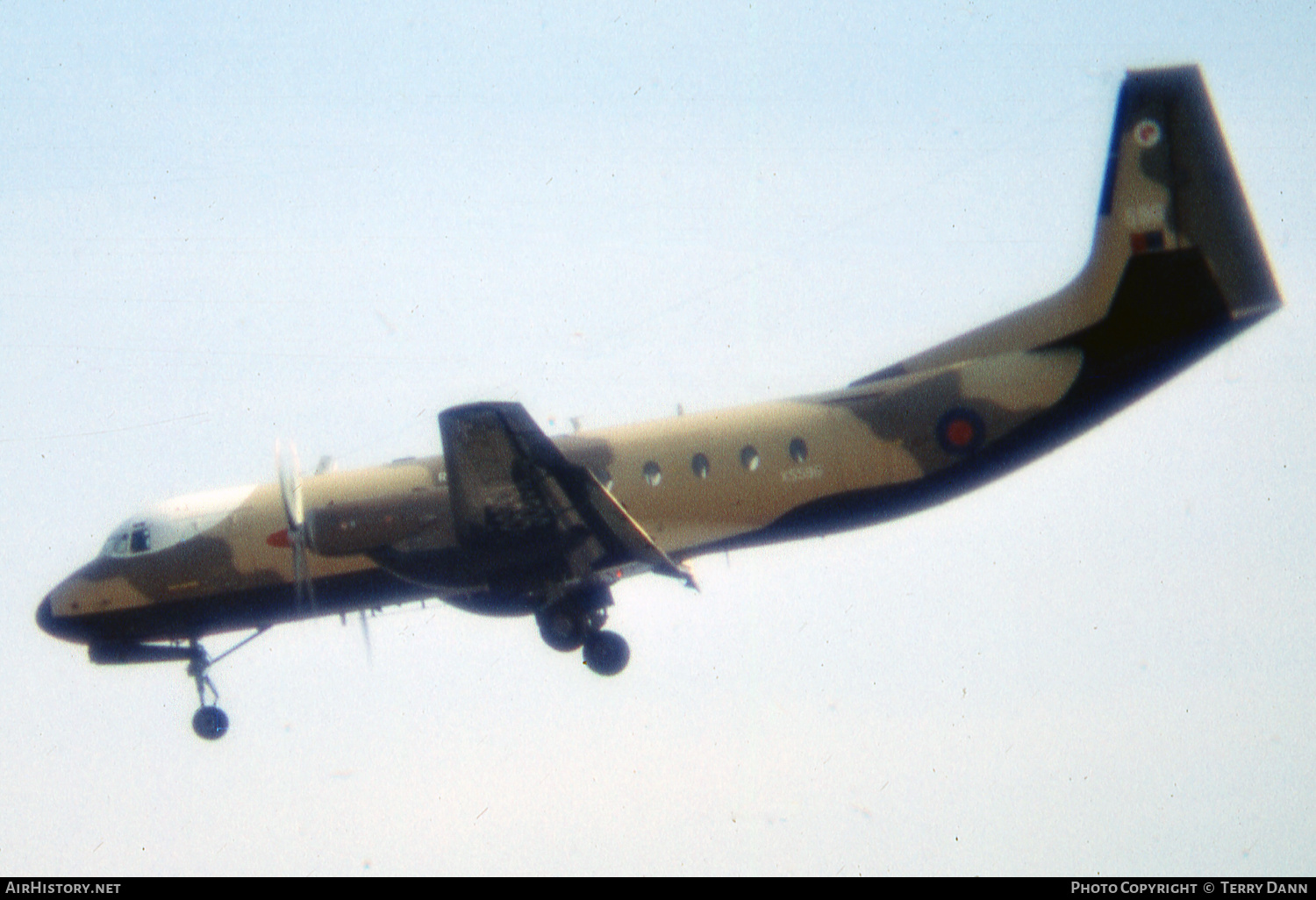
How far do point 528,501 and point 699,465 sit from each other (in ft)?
10.8

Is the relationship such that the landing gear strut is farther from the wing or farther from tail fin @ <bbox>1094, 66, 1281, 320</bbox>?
tail fin @ <bbox>1094, 66, 1281, 320</bbox>

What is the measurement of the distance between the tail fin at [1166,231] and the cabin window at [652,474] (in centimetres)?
647

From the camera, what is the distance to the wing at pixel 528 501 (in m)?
21.4

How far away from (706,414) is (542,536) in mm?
3878

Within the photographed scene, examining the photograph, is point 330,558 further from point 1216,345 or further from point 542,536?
point 1216,345

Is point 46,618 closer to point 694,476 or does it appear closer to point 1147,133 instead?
point 694,476

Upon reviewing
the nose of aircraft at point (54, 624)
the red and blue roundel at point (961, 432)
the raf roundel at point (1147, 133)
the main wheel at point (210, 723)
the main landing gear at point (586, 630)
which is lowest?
the main wheel at point (210, 723)

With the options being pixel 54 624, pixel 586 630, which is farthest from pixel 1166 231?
pixel 54 624

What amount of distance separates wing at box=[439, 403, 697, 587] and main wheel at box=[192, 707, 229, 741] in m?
6.50

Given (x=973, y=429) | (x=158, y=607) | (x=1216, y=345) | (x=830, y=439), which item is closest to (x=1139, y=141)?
(x=1216, y=345)

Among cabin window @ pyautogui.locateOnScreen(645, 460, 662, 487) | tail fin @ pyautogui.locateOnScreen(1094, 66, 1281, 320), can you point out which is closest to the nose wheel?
cabin window @ pyautogui.locateOnScreen(645, 460, 662, 487)

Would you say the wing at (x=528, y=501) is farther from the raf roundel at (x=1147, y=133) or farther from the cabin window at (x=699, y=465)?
the raf roundel at (x=1147, y=133)

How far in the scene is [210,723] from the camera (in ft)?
83.9

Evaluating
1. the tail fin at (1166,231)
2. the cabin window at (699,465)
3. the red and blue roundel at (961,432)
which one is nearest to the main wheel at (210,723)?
the cabin window at (699,465)
